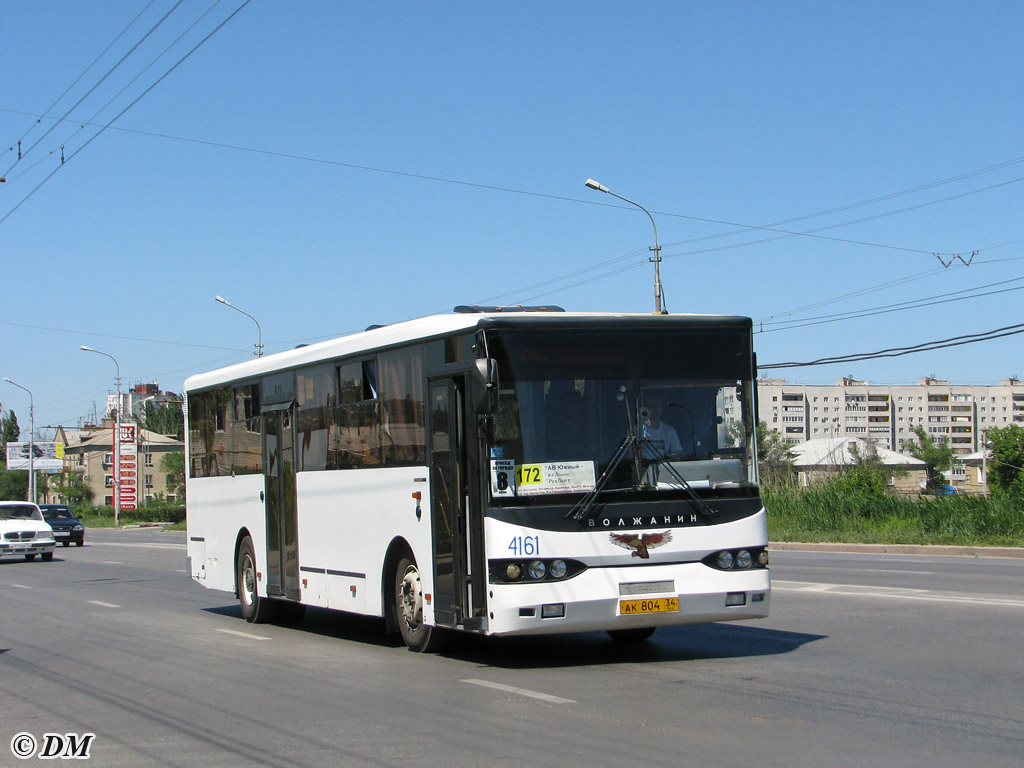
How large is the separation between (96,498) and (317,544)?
150 metres

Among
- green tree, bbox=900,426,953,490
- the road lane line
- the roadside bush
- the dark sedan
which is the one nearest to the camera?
the road lane line

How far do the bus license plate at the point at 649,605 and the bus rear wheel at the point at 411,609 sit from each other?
2090 mm

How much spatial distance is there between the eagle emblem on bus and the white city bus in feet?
0.04

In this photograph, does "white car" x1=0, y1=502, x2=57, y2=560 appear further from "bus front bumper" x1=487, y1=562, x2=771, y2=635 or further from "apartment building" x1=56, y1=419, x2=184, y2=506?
"apartment building" x1=56, y1=419, x2=184, y2=506

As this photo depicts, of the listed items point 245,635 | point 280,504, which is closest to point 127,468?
point 280,504

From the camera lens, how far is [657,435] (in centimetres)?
1034

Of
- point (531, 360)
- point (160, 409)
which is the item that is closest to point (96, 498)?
point (160, 409)

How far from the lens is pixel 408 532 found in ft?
37.9

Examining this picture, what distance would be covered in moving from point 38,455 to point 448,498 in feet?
437

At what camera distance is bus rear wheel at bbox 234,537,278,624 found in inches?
617

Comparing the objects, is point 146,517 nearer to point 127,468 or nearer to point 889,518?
point 127,468

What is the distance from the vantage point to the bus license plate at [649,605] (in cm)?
1012

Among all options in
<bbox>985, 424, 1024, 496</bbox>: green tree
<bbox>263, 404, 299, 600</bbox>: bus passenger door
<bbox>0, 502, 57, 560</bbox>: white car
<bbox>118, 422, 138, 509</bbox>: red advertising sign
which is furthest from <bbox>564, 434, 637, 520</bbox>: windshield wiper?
<bbox>985, 424, 1024, 496</bbox>: green tree

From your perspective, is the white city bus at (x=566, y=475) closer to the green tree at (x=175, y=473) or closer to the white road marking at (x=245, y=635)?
the white road marking at (x=245, y=635)
